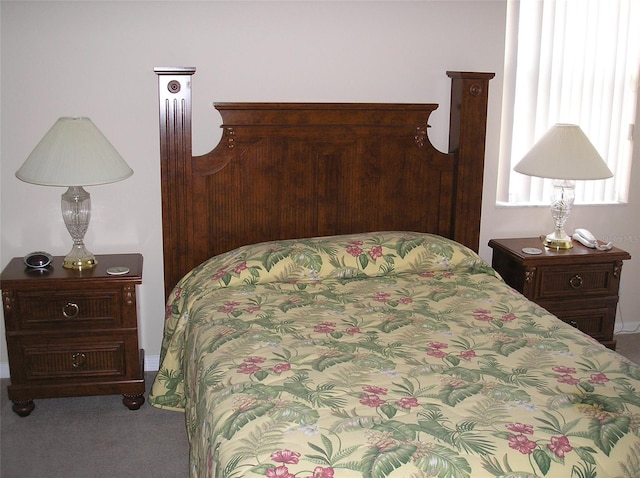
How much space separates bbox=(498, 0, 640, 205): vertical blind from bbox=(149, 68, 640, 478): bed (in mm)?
273

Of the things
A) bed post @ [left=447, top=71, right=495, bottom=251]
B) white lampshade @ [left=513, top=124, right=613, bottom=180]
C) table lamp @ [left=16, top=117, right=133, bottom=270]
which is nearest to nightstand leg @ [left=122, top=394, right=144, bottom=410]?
table lamp @ [left=16, top=117, right=133, bottom=270]

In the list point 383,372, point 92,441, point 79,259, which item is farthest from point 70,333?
point 383,372

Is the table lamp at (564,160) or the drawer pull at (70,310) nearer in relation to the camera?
the drawer pull at (70,310)

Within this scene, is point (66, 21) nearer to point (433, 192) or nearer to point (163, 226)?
point (163, 226)

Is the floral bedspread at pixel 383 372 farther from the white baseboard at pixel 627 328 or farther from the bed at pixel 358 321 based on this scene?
the white baseboard at pixel 627 328

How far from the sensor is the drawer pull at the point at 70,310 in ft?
9.02

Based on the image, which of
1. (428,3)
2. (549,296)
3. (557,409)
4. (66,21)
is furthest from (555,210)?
(66,21)

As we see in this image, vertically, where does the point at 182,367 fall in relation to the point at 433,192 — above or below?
below

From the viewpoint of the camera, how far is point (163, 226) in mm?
3064

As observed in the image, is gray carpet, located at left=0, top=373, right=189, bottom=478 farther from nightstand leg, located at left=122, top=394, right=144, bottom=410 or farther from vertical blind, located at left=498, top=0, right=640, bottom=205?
vertical blind, located at left=498, top=0, right=640, bottom=205

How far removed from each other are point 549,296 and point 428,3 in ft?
4.84

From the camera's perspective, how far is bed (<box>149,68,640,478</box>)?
1609 millimetres

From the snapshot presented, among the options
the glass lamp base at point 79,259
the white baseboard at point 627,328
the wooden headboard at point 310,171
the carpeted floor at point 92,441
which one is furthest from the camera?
the white baseboard at point 627,328

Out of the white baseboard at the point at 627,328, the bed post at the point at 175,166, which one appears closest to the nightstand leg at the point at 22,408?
the bed post at the point at 175,166
